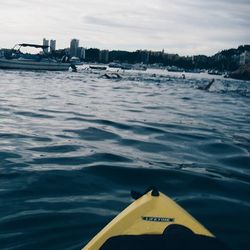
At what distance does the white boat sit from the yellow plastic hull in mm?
52740

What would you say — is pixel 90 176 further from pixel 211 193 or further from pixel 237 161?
pixel 237 161

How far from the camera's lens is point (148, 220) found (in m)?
3.89

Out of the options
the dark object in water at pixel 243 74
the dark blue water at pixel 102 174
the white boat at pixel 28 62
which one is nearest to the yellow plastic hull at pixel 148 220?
the dark blue water at pixel 102 174

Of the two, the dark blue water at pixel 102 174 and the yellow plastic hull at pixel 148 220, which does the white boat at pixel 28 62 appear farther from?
the yellow plastic hull at pixel 148 220

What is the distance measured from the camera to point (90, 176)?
752 centimetres

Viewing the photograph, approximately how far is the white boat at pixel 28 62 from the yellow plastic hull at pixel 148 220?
52.7 metres

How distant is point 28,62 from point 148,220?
5766 cm

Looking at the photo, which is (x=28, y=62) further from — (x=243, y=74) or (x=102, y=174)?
(x=243, y=74)

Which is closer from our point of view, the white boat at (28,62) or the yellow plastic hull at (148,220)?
the yellow plastic hull at (148,220)

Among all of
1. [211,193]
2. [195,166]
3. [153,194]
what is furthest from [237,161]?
[153,194]

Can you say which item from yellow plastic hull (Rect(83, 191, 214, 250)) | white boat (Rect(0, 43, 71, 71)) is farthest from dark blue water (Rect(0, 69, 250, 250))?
white boat (Rect(0, 43, 71, 71))

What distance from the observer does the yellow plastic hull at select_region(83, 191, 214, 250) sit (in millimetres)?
3740

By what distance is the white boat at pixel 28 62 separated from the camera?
56.0 metres

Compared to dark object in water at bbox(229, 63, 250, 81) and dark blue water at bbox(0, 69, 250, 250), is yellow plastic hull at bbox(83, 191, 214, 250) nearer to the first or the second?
dark blue water at bbox(0, 69, 250, 250)
